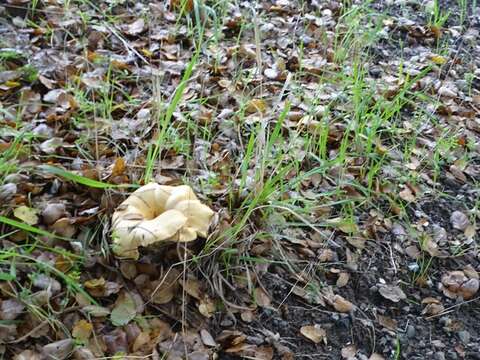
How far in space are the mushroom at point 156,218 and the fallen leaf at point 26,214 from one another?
0.93 feet

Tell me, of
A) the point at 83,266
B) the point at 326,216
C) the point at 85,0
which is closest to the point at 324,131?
the point at 326,216

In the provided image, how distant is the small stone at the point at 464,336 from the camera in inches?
82.2

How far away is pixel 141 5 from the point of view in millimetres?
3180

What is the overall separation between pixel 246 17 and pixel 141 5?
1.88 ft

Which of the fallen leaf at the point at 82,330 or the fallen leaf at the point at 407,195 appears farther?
the fallen leaf at the point at 407,195

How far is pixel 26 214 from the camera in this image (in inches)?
78.5

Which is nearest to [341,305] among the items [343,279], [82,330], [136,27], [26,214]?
[343,279]

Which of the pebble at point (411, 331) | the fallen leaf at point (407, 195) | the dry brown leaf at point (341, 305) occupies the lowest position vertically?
the pebble at point (411, 331)

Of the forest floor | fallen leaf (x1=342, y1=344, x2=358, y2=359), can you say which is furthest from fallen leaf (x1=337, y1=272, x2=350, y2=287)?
fallen leaf (x1=342, y1=344, x2=358, y2=359)

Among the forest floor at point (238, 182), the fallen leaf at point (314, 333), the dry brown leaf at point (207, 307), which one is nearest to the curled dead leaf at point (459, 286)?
the forest floor at point (238, 182)

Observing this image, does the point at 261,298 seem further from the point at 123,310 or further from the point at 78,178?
the point at 78,178

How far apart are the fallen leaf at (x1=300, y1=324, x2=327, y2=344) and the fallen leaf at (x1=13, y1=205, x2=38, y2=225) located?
3.22 feet

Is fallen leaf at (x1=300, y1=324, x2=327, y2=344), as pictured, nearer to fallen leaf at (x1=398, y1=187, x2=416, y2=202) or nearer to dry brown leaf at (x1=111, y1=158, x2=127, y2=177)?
fallen leaf at (x1=398, y1=187, x2=416, y2=202)

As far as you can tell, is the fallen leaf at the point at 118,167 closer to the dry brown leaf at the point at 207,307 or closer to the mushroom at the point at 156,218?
the mushroom at the point at 156,218
